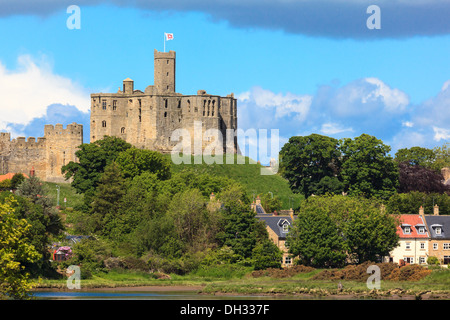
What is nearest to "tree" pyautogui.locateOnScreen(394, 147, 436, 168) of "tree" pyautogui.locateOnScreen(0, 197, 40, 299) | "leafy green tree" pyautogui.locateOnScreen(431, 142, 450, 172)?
"leafy green tree" pyautogui.locateOnScreen(431, 142, 450, 172)

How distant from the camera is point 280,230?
87125mm

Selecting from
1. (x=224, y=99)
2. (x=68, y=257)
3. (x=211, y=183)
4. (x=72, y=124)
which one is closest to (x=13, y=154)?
(x=72, y=124)

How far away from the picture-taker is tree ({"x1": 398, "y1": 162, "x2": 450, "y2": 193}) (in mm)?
122938

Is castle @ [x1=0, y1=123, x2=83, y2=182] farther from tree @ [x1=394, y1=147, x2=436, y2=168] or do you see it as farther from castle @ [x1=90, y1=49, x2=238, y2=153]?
tree @ [x1=394, y1=147, x2=436, y2=168]

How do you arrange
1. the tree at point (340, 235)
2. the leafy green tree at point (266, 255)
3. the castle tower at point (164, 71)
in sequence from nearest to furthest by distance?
the leafy green tree at point (266, 255) < the tree at point (340, 235) < the castle tower at point (164, 71)

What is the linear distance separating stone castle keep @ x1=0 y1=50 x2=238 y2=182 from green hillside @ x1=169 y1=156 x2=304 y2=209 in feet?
31.7

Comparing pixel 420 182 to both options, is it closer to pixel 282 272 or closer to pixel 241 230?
pixel 241 230

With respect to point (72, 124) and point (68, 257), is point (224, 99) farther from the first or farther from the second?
point (68, 257)

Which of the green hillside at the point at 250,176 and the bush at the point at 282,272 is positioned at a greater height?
the green hillside at the point at 250,176

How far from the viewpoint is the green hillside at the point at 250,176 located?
132375 mm

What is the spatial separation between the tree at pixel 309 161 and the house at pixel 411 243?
2425 centimetres

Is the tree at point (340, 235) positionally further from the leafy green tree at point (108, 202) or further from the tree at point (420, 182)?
the tree at point (420, 182)

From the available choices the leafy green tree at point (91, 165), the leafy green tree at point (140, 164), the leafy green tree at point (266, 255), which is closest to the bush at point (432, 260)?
the leafy green tree at point (266, 255)

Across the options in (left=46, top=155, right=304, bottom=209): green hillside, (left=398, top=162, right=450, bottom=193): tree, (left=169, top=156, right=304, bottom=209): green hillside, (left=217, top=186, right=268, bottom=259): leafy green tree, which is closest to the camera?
(left=217, top=186, right=268, bottom=259): leafy green tree
